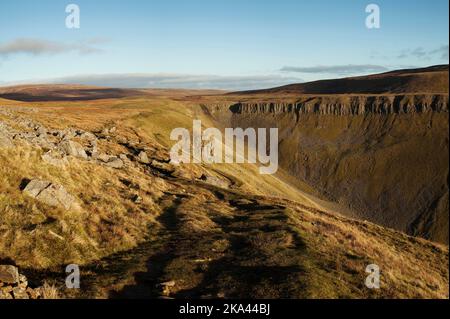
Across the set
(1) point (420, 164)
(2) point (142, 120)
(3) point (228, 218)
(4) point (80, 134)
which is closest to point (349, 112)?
(1) point (420, 164)

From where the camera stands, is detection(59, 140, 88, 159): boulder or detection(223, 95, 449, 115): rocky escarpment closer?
detection(59, 140, 88, 159): boulder

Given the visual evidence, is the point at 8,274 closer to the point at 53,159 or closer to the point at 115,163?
the point at 53,159

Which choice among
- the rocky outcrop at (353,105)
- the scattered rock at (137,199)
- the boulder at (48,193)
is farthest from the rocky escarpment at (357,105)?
the boulder at (48,193)

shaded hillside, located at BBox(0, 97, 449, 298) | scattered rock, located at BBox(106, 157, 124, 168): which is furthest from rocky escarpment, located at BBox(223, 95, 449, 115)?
scattered rock, located at BBox(106, 157, 124, 168)

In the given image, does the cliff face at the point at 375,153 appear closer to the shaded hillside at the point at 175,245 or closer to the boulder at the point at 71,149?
the shaded hillside at the point at 175,245

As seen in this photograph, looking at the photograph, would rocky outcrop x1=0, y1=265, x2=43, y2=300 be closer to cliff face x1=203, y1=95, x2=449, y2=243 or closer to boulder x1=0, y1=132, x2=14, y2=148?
boulder x1=0, y1=132, x2=14, y2=148

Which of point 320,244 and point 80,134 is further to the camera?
point 80,134

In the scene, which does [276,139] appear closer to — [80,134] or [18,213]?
[80,134]
